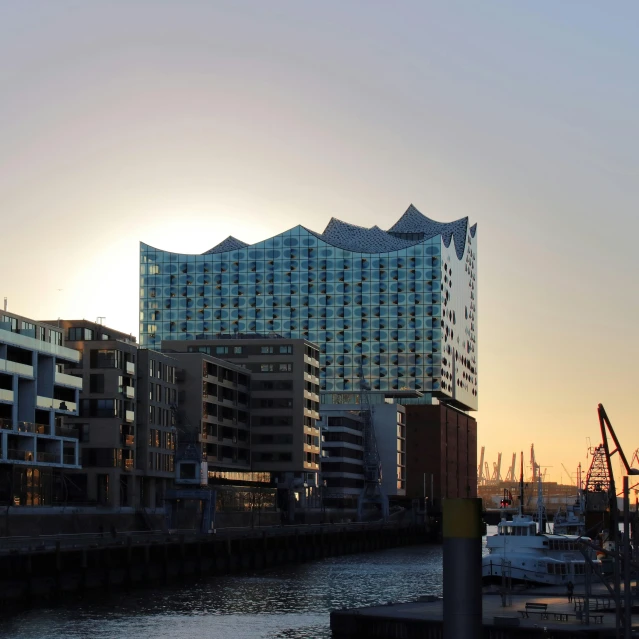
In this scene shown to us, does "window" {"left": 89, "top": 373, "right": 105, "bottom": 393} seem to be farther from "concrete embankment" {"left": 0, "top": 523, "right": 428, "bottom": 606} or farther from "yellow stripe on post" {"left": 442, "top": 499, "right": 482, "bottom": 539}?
"yellow stripe on post" {"left": 442, "top": 499, "right": 482, "bottom": 539}

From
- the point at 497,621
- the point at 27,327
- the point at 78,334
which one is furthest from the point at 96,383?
the point at 497,621

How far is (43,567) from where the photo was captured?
3263 inches

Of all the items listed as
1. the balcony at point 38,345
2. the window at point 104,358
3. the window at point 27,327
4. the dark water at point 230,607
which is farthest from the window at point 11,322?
the dark water at point 230,607

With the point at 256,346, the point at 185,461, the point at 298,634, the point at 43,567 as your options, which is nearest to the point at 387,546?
the point at 256,346

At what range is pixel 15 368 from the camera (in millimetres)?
118750

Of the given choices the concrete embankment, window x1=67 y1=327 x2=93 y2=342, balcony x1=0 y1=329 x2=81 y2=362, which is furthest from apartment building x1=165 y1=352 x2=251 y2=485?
balcony x1=0 y1=329 x2=81 y2=362

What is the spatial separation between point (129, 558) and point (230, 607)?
55.5ft

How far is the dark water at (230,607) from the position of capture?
65250mm

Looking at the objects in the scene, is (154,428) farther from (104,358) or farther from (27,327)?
(27,327)

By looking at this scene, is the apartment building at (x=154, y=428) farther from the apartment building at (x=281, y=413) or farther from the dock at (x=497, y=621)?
the dock at (x=497, y=621)

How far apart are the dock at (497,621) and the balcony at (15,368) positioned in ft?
199

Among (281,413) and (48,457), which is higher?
(281,413)

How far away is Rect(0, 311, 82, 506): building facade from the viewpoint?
11619 cm

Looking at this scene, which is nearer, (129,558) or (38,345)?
(129,558)
